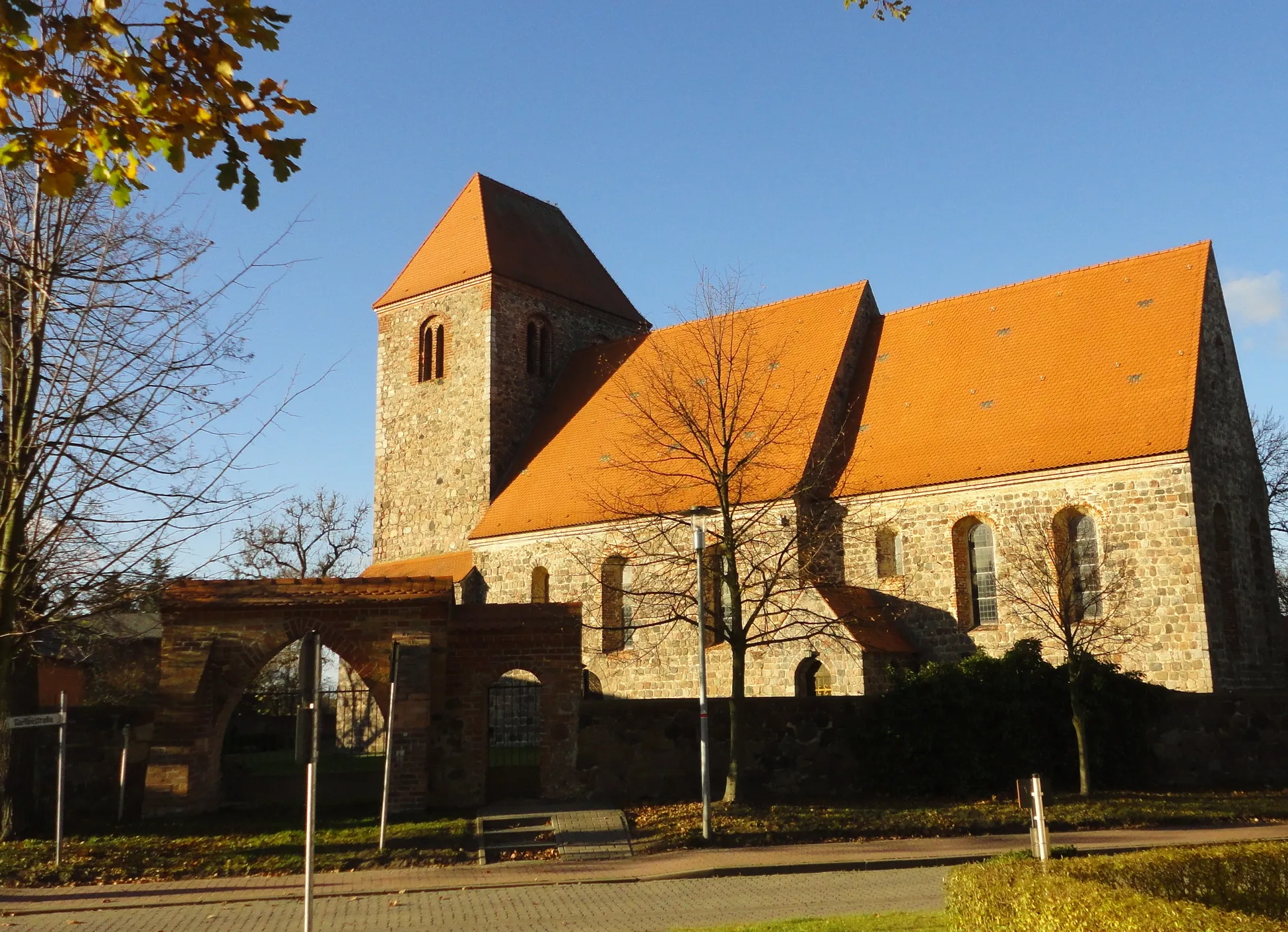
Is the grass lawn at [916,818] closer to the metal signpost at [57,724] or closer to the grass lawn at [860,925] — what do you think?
→ the grass lawn at [860,925]

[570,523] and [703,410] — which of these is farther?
[570,523]

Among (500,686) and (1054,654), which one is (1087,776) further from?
(500,686)

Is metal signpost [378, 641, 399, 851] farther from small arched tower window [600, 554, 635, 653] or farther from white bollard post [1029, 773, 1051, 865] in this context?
A: small arched tower window [600, 554, 635, 653]

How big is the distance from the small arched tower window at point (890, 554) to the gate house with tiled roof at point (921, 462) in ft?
0.13

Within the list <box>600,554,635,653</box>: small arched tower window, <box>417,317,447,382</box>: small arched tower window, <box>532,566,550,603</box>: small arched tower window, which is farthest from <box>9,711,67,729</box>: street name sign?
<box>417,317,447,382</box>: small arched tower window

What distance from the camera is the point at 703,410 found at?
21953 millimetres

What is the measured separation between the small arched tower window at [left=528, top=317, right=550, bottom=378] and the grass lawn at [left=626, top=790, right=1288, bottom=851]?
61.2 ft

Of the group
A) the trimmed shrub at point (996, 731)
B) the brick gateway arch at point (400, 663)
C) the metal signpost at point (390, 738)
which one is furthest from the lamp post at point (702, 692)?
the trimmed shrub at point (996, 731)

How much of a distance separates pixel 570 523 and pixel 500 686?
33.8 ft

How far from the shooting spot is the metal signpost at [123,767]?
15.7m

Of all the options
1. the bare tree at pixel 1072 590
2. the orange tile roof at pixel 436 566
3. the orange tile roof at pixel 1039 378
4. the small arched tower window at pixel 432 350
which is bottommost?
the bare tree at pixel 1072 590

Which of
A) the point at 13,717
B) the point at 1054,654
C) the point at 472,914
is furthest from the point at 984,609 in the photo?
the point at 13,717

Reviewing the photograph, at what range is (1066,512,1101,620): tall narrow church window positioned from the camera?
2017 cm

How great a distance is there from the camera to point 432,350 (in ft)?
112
